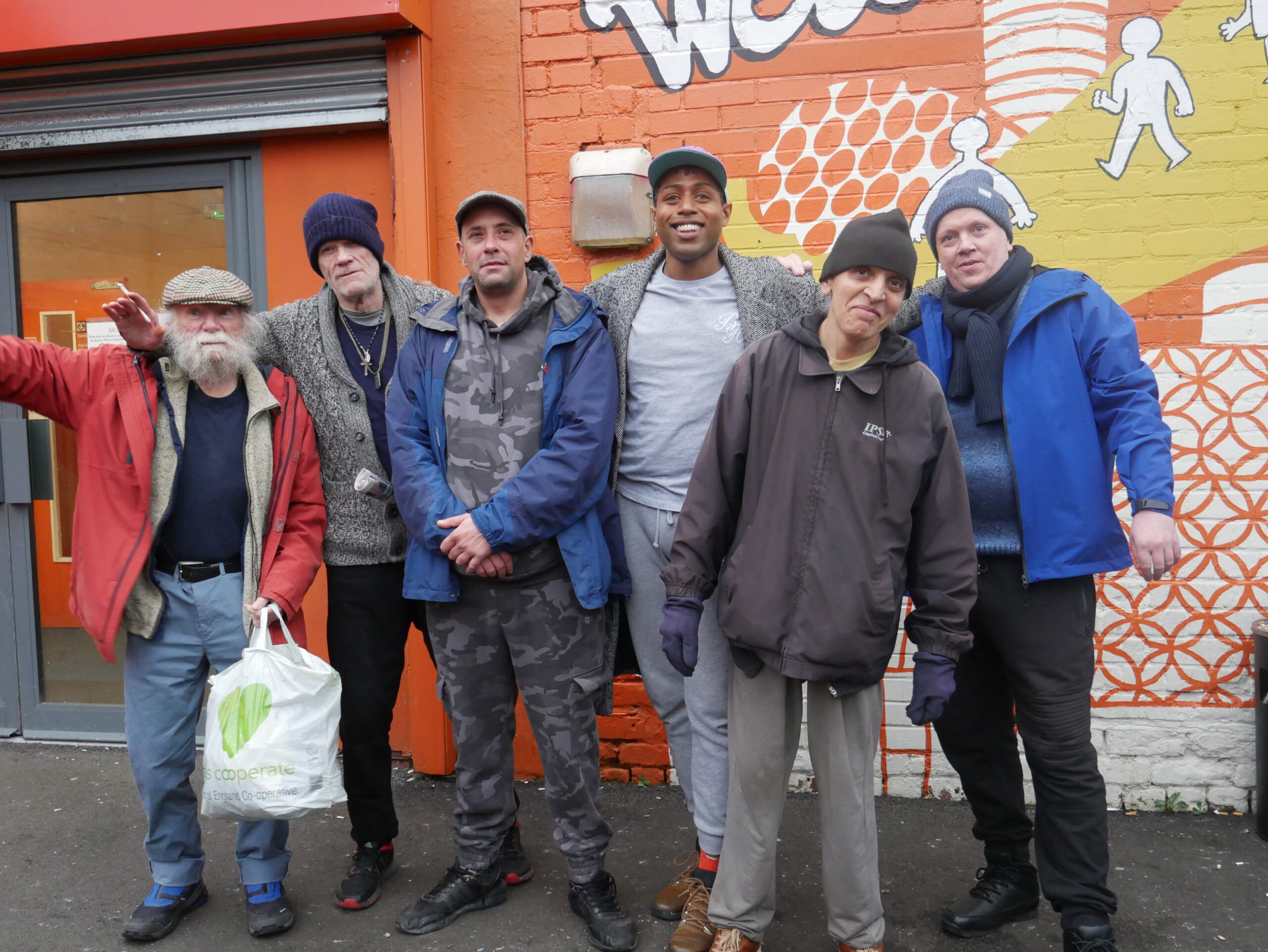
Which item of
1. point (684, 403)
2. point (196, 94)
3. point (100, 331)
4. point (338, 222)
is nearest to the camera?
point (684, 403)

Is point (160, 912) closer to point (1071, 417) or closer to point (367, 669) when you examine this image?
point (367, 669)

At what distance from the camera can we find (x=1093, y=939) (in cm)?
255

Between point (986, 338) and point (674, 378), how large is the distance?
93cm

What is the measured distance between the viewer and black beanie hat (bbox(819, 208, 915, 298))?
2.36m

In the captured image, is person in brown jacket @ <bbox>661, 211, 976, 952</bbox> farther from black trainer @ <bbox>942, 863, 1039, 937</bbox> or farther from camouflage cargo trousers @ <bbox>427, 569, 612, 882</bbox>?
black trainer @ <bbox>942, 863, 1039, 937</bbox>

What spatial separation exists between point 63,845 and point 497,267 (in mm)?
2816

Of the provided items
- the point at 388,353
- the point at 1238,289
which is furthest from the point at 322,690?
the point at 1238,289

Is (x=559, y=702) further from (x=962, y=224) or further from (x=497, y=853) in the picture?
(x=962, y=224)

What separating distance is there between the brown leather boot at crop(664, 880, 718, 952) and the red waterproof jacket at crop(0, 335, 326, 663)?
154 centimetres

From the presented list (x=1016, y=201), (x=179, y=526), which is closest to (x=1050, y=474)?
(x=1016, y=201)

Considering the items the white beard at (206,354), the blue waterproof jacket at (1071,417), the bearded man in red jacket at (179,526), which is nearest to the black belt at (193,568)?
the bearded man in red jacket at (179,526)

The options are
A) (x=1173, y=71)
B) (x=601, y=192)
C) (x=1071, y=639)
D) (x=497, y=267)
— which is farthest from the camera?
(x=601, y=192)

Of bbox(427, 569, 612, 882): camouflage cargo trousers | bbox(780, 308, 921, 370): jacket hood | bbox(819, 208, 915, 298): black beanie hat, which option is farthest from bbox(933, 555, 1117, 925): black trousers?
bbox(427, 569, 612, 882): camouflage cargo trousers

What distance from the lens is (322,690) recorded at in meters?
2.73
